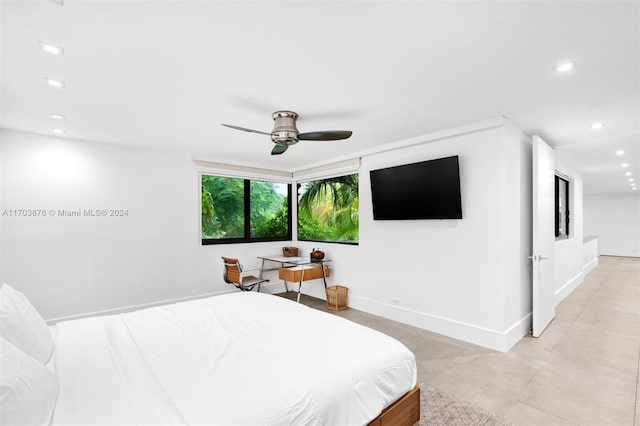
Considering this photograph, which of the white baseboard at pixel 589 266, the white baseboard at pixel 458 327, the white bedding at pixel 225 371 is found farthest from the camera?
the white baseboard at pixel 589 266

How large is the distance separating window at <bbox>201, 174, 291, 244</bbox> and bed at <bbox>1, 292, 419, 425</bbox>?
2.75m

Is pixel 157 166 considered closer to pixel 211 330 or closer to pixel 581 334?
pixel 211 330

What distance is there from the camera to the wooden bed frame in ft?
5.24

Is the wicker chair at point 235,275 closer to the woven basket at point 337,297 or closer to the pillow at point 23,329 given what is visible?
the woven basket at point 337,297

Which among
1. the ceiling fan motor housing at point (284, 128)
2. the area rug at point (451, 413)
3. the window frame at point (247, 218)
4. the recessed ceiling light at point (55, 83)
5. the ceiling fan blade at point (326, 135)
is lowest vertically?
the area rug at point (451, 413)

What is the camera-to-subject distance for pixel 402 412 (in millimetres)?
1716

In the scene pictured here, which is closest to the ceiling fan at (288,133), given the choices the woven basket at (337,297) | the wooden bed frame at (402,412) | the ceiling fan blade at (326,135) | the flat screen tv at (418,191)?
the ceiling fan blade at (326,135)

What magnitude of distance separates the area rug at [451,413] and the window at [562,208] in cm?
407

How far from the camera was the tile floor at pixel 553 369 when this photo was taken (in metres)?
2.09

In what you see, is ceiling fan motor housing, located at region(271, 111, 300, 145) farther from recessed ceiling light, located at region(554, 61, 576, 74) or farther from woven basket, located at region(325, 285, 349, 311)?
woven basket, located at region(325, 285, 349, 311)

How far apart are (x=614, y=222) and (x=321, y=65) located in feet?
42.0

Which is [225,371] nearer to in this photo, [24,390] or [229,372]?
[229,372]

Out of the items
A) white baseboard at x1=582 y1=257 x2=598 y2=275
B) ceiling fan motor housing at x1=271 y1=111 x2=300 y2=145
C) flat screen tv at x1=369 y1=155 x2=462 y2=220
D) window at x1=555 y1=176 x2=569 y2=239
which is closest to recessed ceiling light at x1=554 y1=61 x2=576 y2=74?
flat screen tv at x1=369 y1=155 x2=462 y2=220

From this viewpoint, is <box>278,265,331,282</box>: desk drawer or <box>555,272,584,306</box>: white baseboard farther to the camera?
<box>555,272,584,306</box>: white baseboard
